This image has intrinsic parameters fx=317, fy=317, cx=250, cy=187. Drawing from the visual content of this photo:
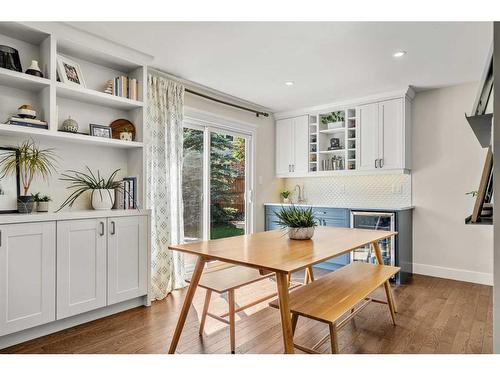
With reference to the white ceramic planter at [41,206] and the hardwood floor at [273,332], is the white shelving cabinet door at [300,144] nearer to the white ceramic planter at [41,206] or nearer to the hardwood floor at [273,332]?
the hardwood floor at [273,332]

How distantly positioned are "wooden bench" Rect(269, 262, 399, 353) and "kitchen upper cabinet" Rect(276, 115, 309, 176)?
2.55 meters

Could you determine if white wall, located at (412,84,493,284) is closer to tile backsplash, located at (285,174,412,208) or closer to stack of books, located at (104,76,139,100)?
tile backsplash, located at (285,174,412,208)

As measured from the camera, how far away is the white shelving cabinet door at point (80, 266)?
95.7 inches

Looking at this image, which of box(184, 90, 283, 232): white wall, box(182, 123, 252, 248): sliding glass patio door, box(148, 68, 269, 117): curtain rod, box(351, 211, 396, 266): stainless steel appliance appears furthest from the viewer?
box(184, 90, 283, 232): white wall

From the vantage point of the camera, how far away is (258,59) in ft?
10.3

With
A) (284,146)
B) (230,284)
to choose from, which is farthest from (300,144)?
(230,284)

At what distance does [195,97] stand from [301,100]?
1.57m

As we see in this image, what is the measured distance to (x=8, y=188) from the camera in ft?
7.99

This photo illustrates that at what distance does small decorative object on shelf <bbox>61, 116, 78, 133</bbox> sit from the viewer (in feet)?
8.79

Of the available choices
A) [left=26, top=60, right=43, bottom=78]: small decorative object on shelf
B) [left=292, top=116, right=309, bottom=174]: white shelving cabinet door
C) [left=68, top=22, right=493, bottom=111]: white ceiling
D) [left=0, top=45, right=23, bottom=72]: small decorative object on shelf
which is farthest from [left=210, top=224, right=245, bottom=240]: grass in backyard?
[left=0, top=45, right=23, bottom=72]: small decorative object on shelf

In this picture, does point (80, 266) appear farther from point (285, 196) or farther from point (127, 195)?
point (285, 196)

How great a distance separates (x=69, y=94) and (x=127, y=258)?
151cm

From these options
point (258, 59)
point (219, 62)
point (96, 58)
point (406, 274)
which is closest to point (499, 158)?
point (258, 59)
